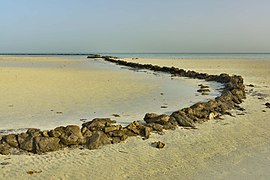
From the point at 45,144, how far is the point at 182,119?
3975 mm

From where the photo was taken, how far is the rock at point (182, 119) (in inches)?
364

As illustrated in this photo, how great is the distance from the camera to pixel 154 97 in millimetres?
14859

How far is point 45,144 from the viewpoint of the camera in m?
7.01

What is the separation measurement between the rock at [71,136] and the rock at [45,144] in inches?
6.1

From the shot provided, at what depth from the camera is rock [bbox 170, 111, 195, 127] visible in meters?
9.23

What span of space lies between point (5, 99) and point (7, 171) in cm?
878

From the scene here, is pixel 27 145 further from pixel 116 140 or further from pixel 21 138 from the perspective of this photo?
pixel 116 140

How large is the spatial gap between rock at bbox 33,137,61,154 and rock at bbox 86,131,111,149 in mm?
Result: 662

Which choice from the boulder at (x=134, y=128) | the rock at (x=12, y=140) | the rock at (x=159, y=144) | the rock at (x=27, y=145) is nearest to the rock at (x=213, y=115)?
the boulder at (x=134, y=128)

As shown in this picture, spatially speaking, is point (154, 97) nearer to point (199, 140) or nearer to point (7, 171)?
point (199, 140)

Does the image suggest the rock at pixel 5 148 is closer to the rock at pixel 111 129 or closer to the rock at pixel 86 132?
the rock at pixel 86 132

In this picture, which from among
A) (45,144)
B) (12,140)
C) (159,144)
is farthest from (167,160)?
(12,140)

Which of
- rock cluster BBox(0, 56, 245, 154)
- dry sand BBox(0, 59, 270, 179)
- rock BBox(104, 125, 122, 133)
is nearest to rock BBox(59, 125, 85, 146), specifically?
rock cluster BBox(0, 56, 245, 154)

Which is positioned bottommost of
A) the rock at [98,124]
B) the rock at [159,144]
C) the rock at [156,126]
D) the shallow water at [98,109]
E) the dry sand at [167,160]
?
the shallow water at [98,109]
